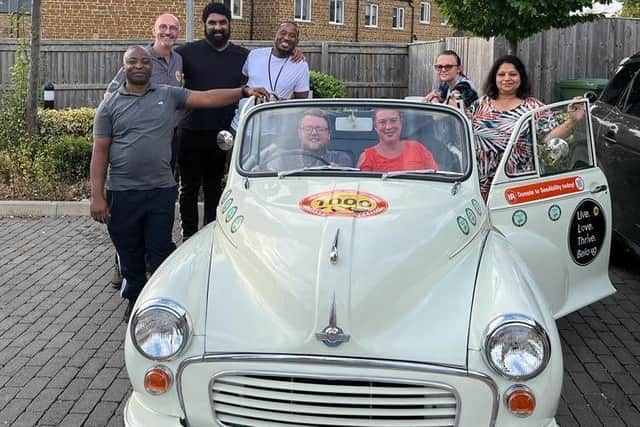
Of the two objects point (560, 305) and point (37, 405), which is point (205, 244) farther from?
point (560, 305)

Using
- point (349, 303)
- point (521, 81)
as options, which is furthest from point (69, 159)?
point (349, 303)

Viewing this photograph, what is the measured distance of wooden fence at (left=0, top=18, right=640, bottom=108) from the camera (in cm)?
1497

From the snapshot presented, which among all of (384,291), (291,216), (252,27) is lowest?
(384,291)

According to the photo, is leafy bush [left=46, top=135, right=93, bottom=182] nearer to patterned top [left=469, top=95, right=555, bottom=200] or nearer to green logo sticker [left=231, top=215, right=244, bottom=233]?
patterned top [left=469, top=95, right=555, bottom=200]

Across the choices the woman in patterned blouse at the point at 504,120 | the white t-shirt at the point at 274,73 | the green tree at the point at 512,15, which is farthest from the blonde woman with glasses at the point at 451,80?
the green tree at the point at 512,15

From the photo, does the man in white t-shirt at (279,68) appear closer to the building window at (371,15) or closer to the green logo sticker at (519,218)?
the green logo sticker at (519,218)

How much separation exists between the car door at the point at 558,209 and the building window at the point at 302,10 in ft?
80.6

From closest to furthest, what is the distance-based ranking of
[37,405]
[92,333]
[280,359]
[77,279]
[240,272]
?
[280,359] → [240,272] → [37,405] → [92,333] → [77,279]

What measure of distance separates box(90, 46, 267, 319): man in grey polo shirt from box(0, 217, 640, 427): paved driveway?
63cm

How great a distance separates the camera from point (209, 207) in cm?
692

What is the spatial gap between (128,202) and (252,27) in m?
23.0

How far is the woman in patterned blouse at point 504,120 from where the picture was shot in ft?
16.1

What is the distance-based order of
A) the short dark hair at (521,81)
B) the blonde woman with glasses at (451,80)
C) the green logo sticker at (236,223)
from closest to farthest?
1. the green logo sticker at (236,223)
2. the short dark hair at (521,81)
3. the blonde woman with glasses at (451,80)

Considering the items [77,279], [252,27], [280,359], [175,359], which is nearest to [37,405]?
[175,359]
